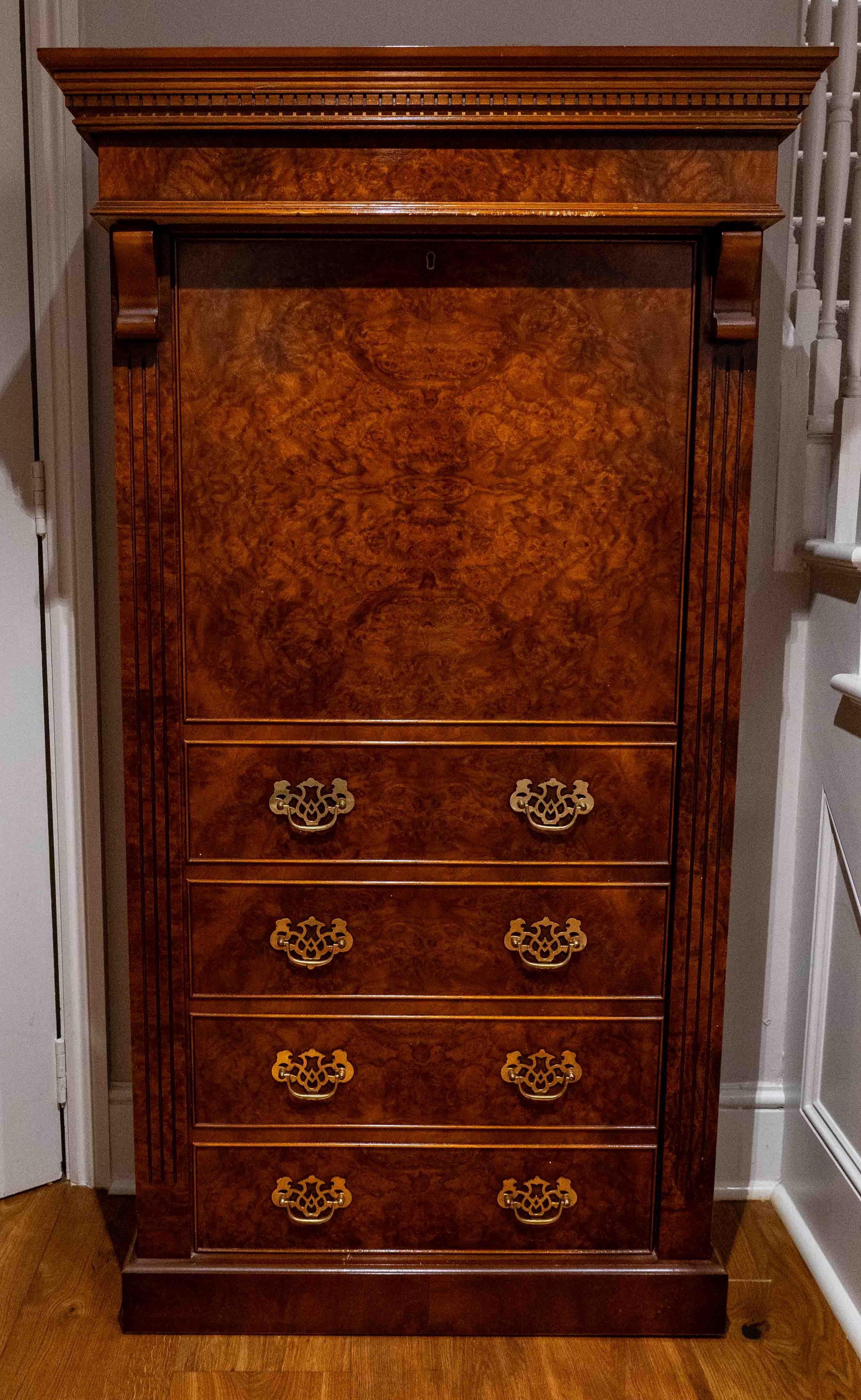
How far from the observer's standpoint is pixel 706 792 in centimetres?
180

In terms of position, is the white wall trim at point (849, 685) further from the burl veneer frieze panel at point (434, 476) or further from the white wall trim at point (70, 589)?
the white wall trim at point (70, 589)

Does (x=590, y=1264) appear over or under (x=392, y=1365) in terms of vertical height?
over

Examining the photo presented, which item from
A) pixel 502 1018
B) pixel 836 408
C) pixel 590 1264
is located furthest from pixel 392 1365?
pixel 836 408

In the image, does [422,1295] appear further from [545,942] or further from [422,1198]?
[545,942]

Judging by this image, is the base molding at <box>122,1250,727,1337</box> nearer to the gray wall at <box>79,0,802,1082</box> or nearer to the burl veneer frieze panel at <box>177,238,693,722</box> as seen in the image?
the gray wall at <box>79,0,802,1082</box>

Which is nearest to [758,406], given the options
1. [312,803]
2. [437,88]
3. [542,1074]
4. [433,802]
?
[437,88]

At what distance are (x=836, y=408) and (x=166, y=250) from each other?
1.18 metres

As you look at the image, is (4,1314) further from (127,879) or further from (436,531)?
(436,531)

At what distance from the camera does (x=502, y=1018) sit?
185 cm

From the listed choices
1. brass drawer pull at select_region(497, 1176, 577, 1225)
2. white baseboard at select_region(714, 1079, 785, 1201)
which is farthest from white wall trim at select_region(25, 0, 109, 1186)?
white baseboard at select_region(714, 1079, 785, 1201)

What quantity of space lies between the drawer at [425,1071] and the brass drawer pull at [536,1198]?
10 centimetres

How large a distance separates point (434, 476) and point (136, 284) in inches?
19.6

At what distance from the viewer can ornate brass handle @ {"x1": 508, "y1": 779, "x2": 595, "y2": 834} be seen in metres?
1.79

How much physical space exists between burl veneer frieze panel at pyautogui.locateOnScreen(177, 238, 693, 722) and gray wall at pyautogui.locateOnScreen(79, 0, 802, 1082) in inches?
20.6
